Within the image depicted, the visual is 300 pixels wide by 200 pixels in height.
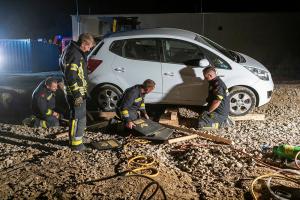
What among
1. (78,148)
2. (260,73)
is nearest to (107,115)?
(78,148)

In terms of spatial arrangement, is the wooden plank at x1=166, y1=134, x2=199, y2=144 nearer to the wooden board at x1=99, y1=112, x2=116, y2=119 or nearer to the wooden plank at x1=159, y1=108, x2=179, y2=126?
the wooden plank at x1=159, y1=108, x2=179, y2=126

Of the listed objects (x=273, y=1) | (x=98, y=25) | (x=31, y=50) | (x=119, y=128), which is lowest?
(x=119, y=128)

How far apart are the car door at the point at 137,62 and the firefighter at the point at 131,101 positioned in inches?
28.5

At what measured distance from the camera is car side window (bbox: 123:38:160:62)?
7434mm

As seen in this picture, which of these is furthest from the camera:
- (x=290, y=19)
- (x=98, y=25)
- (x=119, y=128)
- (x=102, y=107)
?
(x=290, y=19)

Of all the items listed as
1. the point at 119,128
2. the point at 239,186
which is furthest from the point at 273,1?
the point at 239,186

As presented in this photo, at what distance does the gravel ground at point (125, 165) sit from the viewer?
4.40m

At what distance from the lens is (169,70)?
733cm

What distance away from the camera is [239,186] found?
15.0 ft

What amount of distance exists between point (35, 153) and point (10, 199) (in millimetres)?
1495

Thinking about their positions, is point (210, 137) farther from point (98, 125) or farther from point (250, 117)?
point (98, 125)

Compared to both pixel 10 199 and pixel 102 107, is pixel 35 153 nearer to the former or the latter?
pixel 10 199

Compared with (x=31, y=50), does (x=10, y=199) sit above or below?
below

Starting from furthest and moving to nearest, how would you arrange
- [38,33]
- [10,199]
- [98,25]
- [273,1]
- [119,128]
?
[38,33], [273,1], [98,25], [119,128], [10,199]
